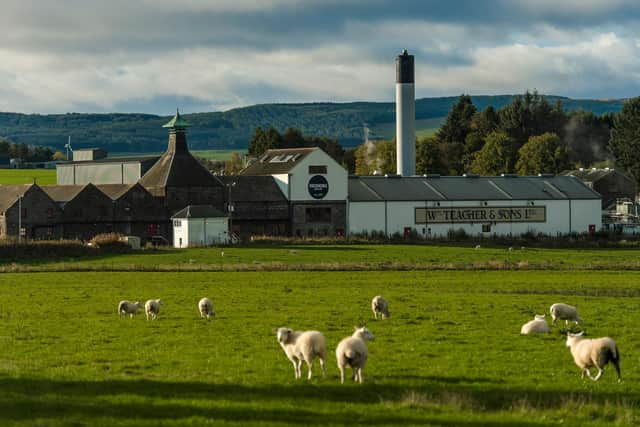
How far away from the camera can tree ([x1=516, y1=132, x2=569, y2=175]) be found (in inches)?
6211

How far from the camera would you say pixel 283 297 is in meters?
42.5

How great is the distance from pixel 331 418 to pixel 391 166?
A: 147029 millimetres

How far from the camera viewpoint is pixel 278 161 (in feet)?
368

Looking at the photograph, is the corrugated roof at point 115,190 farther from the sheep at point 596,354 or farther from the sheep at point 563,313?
the sheep at point 596,354

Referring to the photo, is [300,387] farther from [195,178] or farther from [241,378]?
[195,178]

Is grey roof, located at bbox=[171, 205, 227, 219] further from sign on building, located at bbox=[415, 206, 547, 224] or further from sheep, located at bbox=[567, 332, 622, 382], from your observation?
sheep, located at bbox=[567, 332, 622, 382]

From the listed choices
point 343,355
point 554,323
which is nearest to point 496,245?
point 554,323

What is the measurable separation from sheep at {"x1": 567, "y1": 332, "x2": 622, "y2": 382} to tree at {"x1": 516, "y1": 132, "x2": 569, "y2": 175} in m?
137

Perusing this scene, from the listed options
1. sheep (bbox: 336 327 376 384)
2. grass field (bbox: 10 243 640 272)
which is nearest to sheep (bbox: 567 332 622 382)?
sheep (bbox: 336 327 376 384)

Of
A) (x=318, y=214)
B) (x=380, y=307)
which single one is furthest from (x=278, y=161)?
(x=380, y=307)

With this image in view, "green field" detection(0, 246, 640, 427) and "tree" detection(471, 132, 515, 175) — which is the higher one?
"tree" detection(471, 132, 515, 175)

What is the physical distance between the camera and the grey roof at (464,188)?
354 feet

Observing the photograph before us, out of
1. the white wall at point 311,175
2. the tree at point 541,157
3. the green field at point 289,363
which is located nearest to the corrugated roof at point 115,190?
the white wall at point 311,175

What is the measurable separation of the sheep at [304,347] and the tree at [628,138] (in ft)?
504
